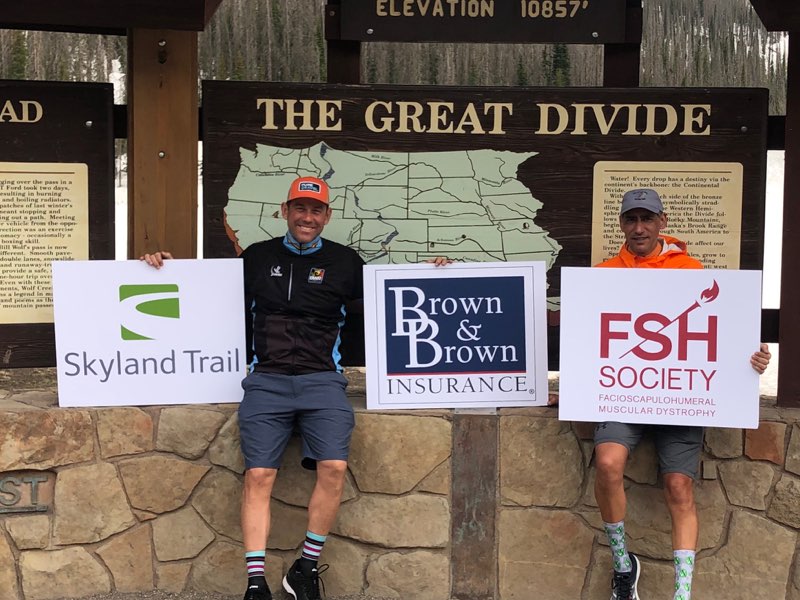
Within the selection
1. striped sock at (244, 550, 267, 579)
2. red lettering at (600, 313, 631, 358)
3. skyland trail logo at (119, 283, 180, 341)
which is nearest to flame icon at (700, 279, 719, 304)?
red lettering at (600, 313, 631, 358)

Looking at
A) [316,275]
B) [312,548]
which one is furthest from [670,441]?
[316,275]

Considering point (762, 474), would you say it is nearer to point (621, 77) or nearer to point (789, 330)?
point (789, 330)

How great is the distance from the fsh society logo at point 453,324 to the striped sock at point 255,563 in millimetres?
976

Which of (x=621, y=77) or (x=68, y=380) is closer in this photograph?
(x=68, y=380)

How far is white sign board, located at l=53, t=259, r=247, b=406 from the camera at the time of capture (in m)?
4.24

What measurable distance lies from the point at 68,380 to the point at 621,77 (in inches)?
114

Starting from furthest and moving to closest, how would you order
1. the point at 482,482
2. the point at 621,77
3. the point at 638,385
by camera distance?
the point at 621,77, the point at 482,482, the point at 638,385

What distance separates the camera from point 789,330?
437cm

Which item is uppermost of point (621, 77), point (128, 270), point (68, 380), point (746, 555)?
point (621, 77)

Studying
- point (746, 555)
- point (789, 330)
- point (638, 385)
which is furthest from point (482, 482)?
point (789, 330)

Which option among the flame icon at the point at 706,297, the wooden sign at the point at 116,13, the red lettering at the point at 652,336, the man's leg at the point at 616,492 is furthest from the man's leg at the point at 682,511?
the wooden sign at the point at 116,13

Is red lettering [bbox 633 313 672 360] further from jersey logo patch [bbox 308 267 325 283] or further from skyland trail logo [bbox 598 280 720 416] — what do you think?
jersey logo patch [bbox 308 267 325 283]

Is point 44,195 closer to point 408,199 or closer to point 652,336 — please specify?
point 408,199

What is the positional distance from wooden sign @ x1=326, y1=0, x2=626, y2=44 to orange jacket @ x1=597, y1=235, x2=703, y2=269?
112 centimetres
